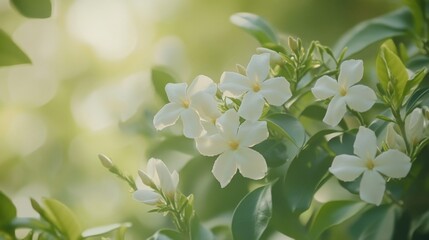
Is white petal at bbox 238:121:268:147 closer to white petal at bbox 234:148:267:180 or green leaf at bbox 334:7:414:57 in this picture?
white petal at bbox 234:148:267:180

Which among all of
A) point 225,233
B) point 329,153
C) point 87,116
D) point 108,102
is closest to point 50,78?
point 87,116

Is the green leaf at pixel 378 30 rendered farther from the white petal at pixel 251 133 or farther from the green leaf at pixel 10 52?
the green leaf at pixel 10 52

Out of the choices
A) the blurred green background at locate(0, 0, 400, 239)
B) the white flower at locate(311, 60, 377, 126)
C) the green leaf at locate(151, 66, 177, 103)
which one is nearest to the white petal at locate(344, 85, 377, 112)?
the white flower at locate(311, 60, 377, 126)

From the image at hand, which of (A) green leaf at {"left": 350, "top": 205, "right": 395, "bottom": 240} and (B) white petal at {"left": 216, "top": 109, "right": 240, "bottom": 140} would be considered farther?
(A) green leaf at {"left": 350, "top": 205, "right": 395, "bottom": 240}

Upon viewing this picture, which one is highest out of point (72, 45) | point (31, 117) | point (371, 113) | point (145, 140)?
point (371, 113)

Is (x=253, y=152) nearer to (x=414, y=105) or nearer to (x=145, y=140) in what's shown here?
(x=414, y=105)

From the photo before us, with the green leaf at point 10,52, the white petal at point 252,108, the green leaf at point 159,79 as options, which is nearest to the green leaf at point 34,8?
the green leaf at point 10,52
